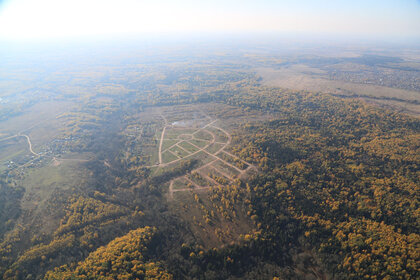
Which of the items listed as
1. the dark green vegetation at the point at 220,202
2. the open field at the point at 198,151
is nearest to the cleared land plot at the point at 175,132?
the open field at the point at 198,151

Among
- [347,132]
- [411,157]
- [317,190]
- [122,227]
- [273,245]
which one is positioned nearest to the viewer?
[273,245]

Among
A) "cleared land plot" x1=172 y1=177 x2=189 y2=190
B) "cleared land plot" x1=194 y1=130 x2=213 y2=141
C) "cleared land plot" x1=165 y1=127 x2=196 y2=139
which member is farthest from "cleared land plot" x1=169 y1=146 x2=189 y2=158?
"cleared land plot" x1=172 y1=177 x2=189 y2=190

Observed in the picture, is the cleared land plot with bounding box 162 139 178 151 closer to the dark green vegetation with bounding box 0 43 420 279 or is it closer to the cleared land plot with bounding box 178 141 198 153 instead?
the dark green vegetation with bounding box 0 43 420 279

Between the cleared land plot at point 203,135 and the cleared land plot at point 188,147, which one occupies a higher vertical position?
the cleared land plot at point 203,135

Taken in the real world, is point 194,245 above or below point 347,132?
below

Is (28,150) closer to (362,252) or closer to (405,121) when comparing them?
(362,252)

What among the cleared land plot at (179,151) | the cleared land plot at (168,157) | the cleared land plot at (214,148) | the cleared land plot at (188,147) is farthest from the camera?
the cleared land plot at (188,147)

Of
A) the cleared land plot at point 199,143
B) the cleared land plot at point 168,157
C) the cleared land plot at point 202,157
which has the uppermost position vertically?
the cleared land plot at point 199,143

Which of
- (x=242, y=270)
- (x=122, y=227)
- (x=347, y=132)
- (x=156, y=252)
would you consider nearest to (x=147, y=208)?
(x=122, y=227)

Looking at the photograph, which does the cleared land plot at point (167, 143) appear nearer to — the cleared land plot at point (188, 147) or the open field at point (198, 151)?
the open field at point (198, 151)
